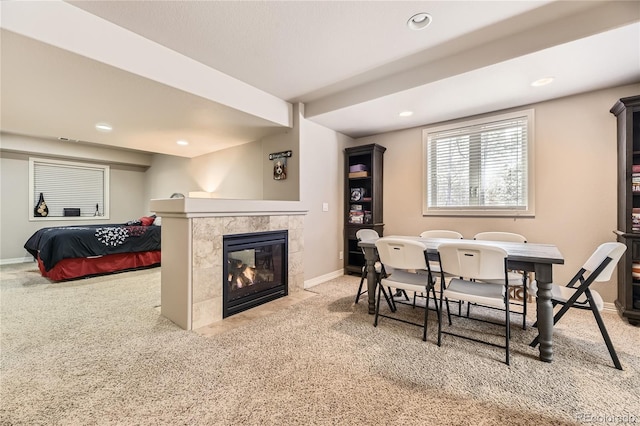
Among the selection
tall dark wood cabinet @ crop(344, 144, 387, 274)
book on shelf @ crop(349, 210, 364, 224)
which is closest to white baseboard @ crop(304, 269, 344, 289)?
tall dark wood cabinet @ crop(344, 144, 387, 274)

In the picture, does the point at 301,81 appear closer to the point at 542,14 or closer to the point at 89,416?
the point at 542,14

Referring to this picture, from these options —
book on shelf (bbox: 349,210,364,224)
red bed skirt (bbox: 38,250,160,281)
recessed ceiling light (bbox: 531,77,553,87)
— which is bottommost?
red bed skirt (bbox: 38,250,160,281)

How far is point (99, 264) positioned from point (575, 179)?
6799 mm

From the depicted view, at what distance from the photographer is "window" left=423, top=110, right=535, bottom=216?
129 inches

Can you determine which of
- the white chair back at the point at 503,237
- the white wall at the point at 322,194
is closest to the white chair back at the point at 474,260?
the white chair back at the point at 503,237

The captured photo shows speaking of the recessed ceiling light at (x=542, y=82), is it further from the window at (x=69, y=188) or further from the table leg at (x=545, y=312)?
the window at (x=69, y=188)

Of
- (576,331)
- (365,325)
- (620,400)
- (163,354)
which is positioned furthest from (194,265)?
(576,331)

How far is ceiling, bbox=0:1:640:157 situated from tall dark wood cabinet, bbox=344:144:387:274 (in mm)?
854

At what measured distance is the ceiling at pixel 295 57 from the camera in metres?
1.97

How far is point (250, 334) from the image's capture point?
2352 mm

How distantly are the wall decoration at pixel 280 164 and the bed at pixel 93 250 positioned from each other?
278cm

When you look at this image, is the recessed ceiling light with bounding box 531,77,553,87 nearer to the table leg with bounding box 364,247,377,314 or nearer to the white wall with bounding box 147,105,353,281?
the table leg with bounding box 364,247,377,314

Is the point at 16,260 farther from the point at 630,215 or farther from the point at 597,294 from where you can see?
the point at 630,215

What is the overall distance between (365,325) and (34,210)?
7406 mm
